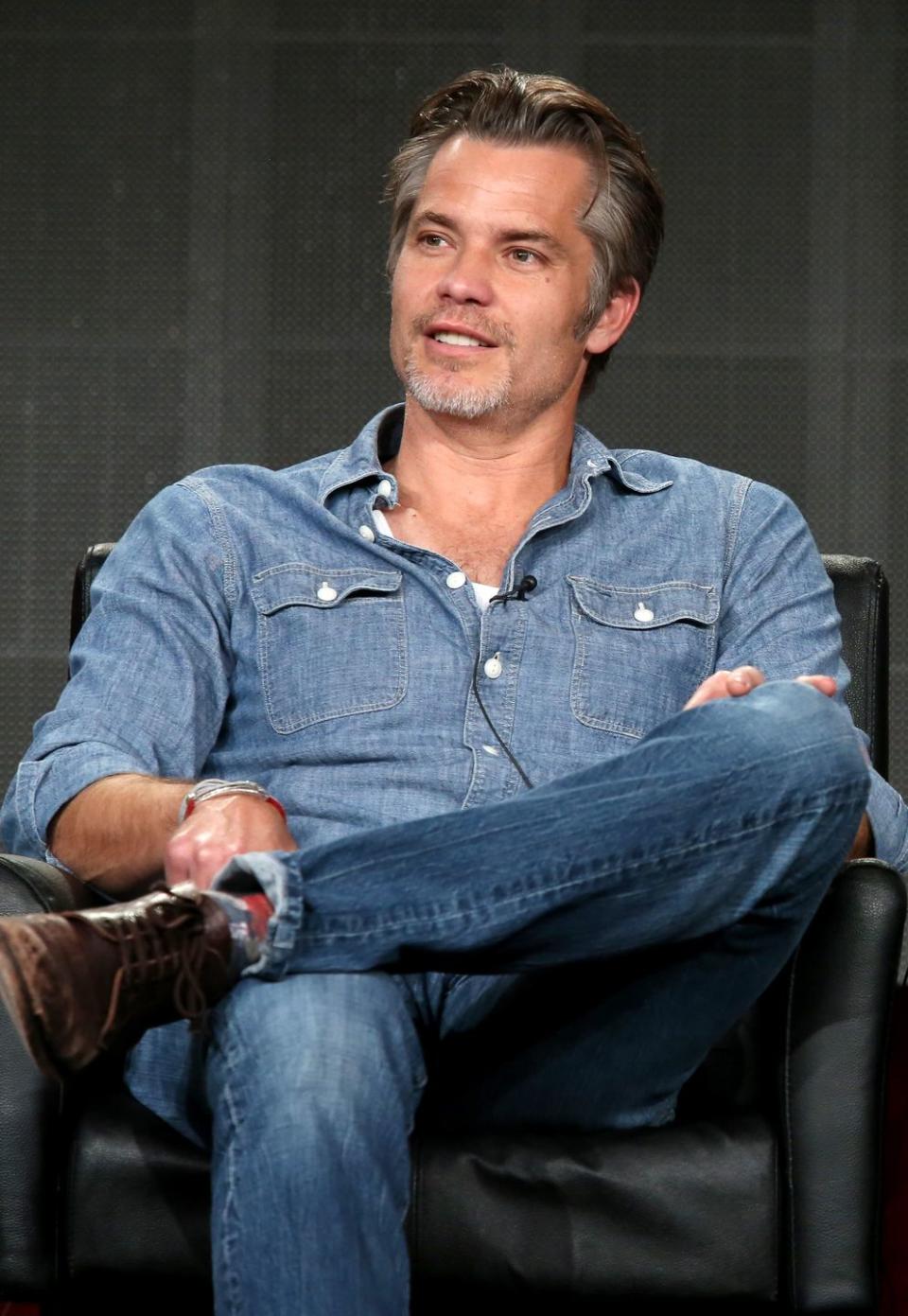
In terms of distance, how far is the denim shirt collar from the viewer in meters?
2.04

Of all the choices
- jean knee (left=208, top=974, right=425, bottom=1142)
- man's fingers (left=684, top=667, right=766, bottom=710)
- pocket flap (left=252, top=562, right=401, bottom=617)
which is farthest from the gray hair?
jean knee (left=208, top=974, right=425, bottom=1142)

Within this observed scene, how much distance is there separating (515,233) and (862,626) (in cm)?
62

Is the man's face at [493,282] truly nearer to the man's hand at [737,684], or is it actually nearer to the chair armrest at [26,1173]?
the man's hand at [737,684]

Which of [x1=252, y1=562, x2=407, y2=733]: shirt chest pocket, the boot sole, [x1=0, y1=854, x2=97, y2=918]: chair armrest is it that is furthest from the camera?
[x1=252, y1=562, x2=407, y2=733]: shirt chest pocket

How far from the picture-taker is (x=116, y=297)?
3920 mm

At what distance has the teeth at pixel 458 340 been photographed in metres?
2.08

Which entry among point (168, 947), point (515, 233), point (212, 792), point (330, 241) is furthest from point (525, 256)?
point (330, 241)

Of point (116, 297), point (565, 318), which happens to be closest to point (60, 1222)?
point (565, 318)

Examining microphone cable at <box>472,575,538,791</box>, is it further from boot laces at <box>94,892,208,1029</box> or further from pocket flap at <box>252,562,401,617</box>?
boot laces at <box>94,892,208,1029</box>

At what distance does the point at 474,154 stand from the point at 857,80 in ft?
6.60

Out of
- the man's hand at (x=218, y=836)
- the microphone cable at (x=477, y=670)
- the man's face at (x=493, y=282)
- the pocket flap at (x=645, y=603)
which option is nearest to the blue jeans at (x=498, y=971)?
the man's hand at (x=218, y=836)

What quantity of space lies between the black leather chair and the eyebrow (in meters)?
0.91

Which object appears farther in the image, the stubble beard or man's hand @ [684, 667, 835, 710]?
the stubble beard

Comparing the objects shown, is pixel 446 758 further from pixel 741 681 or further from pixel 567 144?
pixel 567 144
